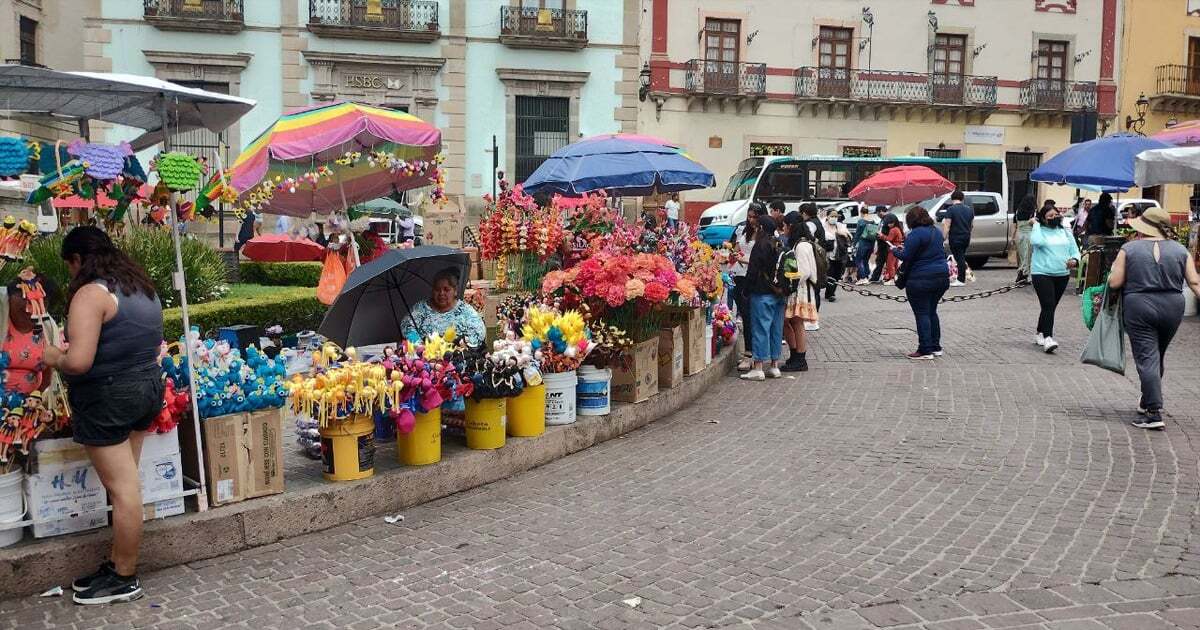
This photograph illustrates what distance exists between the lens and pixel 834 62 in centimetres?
3153

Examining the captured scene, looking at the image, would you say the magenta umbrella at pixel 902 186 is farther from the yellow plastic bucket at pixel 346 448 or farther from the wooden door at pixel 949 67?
the yellow plastic bucket at pixel 346 448

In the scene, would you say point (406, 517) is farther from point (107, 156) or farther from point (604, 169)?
point (604, 169)

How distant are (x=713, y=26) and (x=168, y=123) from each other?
27049 mm

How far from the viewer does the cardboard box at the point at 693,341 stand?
29.3 feet

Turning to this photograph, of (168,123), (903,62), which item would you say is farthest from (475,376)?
(903,62)

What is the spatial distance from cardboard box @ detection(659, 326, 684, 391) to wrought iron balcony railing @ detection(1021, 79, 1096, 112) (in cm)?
2861

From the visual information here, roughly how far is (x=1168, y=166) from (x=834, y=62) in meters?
21.0

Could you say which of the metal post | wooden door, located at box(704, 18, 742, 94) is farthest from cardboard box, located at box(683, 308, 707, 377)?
wooden door, located at box(704, 18, 742, 94)

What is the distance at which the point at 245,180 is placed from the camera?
8.12 metres

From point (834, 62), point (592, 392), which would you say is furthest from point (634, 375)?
point (834, 62)

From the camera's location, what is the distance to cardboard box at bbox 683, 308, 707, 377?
8.94 meters

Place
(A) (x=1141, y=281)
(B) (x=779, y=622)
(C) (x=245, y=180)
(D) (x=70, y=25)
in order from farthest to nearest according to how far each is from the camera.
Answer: (D) (x=70, y=25), (C) (x=245, y=180), (A) (x=1141, y=281), (B) (x=779, y=622)

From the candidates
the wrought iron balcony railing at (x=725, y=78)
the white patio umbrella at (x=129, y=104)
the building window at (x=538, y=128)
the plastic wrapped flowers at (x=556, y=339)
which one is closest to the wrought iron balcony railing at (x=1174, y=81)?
the wrought iron balcony railing at (x=725, y=78)

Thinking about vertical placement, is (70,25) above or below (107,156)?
above
